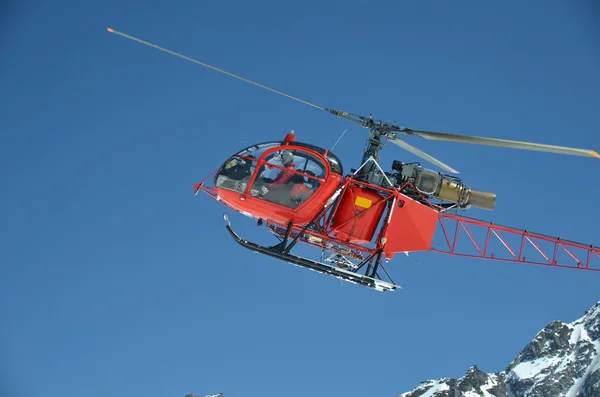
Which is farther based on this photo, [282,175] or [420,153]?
[420,153]

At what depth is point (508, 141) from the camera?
21406 mm

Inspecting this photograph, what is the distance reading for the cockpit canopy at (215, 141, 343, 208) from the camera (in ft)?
77.3

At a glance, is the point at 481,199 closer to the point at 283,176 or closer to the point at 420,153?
the point at 420,153

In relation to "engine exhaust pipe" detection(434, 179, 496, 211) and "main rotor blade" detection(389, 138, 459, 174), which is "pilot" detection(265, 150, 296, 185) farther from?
"engine exhaust pipe" detection(434, 179, 496, 211)

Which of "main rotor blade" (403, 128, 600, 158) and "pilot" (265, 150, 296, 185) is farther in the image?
"pilot" (265, 150, 296, 185)

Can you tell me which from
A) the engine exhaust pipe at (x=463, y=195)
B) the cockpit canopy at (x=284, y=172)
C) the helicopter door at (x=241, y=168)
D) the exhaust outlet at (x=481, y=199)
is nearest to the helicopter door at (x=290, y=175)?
the cockpit canopy at (x=284, y=172)

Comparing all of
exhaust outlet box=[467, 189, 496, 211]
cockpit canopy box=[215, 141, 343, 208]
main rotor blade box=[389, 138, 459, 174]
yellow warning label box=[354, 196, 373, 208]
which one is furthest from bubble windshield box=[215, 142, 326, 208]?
exhaust outlet box=[467, 189, 496, 211]

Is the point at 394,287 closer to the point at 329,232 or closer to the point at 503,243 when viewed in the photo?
the point at 329,232

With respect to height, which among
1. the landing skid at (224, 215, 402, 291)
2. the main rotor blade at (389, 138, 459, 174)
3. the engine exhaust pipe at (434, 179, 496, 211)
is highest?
the main rotor blade at (389, 138, 459, 174)

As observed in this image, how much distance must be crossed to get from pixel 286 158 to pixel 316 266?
4.03 meters

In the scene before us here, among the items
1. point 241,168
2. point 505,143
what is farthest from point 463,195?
point 241,168

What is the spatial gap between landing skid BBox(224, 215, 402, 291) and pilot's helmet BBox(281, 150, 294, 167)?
9.22 ft

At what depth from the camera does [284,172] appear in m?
23.6

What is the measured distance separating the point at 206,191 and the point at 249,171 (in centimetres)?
224
